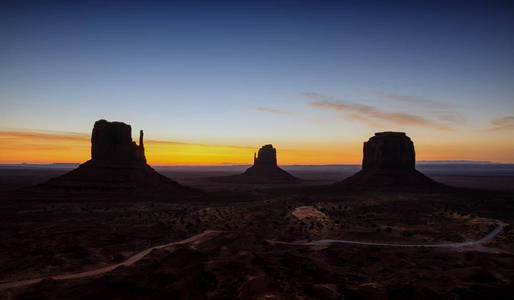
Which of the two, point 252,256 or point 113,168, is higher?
point 113,168

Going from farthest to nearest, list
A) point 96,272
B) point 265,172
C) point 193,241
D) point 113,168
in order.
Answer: point 265,172 < point 113,168 < point 193,241 < point 96,272

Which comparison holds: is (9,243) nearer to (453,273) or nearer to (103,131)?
(453,273)

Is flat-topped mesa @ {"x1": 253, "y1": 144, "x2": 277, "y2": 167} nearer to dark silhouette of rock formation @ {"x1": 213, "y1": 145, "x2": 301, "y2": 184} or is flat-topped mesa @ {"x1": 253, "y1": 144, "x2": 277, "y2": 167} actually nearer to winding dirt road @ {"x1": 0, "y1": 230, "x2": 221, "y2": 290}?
dark silhouette of rock formation @ {"x1": 213, "y1": 145, "x2": 301, "y2": 184}

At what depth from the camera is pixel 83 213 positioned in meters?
39.1

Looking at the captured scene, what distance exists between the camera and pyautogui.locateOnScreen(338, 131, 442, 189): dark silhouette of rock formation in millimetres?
80188

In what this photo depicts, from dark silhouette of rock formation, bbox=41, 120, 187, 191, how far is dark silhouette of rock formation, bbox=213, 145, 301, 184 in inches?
2490

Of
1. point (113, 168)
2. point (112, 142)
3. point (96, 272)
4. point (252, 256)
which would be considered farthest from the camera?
point (112, 142)

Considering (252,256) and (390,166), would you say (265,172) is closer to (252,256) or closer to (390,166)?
(390,166)

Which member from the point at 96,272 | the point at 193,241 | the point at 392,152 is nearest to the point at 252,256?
the point at 193,241

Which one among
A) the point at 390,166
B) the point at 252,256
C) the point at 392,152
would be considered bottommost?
the point at 252,256

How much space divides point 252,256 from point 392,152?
257 ft

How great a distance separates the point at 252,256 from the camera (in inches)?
781

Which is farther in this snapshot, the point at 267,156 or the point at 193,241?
the point at 267,156

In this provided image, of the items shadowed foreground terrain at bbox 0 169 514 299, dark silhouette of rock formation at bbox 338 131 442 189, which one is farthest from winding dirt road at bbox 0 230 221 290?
dark silhouette of rock formation at bbox 338 131 442 189
